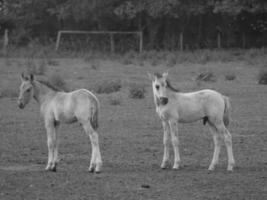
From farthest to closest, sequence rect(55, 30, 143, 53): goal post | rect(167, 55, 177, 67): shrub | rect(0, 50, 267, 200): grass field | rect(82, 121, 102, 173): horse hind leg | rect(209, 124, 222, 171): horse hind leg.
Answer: rect(55, 30, 143, 53): goal post → rect(167, 55, 177, 67): shrub → rect(209, 124, 222, 171): horse hind leg → rect(82, 121, 102, 173): horse hind leg → rect(0, 50, 267, 200): grass field

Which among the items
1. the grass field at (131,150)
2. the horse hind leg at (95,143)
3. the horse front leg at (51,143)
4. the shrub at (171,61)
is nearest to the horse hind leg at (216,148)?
the grass field at (131,150)

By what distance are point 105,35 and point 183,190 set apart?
34792 millimetres

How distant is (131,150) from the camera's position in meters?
14.0

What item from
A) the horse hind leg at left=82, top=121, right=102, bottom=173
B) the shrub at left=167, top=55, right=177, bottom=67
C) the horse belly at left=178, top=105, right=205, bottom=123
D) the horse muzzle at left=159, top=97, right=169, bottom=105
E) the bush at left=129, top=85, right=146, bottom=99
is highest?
the horse muzzle at left=159, top=97, right=169, bottom=105

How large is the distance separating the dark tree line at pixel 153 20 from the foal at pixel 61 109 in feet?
101

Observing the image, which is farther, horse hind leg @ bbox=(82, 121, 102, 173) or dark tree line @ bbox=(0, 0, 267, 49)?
dark tree line @ bbox=(0, 0, 267, 49)

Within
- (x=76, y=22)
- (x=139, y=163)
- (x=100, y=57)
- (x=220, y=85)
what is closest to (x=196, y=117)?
(x=139, y=163)

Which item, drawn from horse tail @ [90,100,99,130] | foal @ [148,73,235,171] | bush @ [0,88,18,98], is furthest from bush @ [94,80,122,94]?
horse tail @ [90,100,99,130]

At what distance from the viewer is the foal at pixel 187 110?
11898 mm

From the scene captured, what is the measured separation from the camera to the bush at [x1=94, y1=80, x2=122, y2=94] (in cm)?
2316

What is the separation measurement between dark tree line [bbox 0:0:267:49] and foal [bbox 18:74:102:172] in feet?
101

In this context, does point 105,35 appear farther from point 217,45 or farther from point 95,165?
point 95,165

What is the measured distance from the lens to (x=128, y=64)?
110 feet

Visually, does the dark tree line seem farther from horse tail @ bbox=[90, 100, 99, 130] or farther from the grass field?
horse tail @ bbox=[90, 100, 99, 130]
